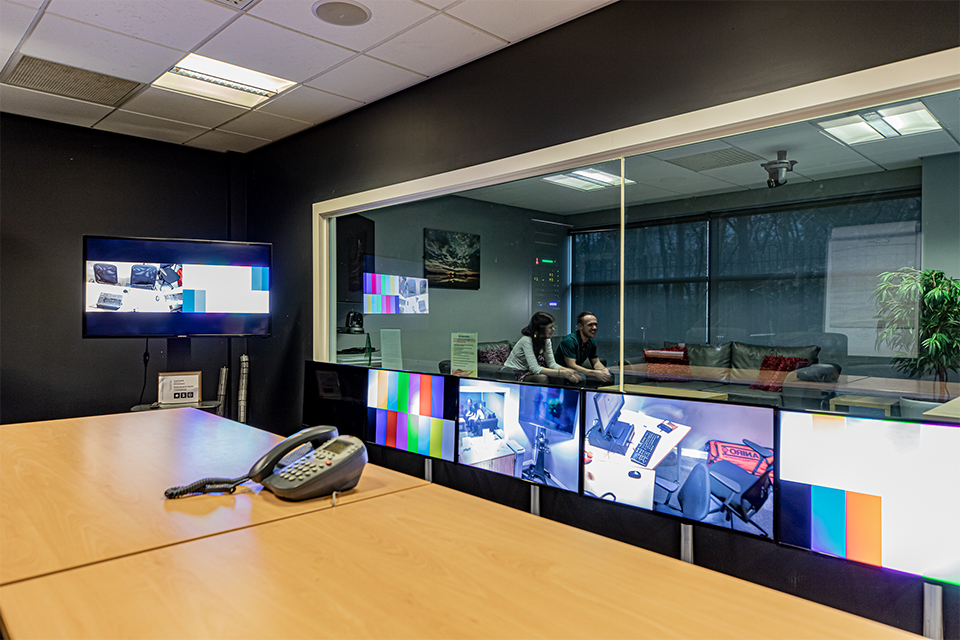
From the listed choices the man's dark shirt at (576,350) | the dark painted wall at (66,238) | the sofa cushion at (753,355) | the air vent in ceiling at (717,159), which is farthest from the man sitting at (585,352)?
the dark painted wall at (66,238)

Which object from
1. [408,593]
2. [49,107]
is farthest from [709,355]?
[49,107]

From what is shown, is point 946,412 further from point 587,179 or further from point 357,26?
point 357,26

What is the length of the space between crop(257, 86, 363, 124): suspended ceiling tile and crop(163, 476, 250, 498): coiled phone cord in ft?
10.2

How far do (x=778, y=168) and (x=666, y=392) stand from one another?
1078 millimetres

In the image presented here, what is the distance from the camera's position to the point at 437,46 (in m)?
3.19

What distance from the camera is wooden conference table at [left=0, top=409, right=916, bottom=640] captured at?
0.79m

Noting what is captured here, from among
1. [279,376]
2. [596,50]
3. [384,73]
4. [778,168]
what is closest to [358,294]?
[279,376]

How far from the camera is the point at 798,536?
→ 1904 millimetres

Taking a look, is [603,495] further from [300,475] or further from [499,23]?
[499,23]

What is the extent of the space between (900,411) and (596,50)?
2031 millimetres

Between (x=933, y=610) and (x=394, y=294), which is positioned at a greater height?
(x=394, y=294)

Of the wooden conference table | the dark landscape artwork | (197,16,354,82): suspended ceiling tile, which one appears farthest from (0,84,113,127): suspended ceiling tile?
the wooden conference table

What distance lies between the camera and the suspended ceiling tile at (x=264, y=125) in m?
4.38

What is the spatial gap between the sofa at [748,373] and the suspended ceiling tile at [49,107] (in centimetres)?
423
